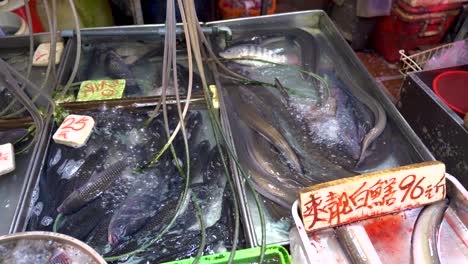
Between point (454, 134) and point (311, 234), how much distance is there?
49.8 inches

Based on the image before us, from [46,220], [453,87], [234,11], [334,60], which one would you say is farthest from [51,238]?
[234,11]

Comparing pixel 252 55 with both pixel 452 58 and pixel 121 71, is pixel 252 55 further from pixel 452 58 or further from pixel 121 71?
pixel 452 58

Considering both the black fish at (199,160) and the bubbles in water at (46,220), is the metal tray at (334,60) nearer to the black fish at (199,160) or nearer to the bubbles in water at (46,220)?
the black fish at (199,160)

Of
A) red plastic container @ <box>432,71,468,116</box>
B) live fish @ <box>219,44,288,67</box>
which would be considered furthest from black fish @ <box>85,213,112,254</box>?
red plastic container @ <box>432,71,468,116</box>

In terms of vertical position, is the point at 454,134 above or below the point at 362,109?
below

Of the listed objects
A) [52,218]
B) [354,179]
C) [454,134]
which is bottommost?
[454,134]

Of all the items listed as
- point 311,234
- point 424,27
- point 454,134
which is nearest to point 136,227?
point 311,234

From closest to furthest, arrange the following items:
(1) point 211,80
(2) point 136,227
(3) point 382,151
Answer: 1. (2) point 136,227
2. (3) point 382,151
3. (1) point 211,80

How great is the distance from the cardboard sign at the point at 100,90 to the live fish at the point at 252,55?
67cm

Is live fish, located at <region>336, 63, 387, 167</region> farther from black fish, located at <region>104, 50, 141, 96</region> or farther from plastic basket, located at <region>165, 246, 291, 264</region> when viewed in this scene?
black fish, located at <region>104, 50, 141, 96</region>

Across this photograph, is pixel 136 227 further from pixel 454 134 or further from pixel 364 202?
pixel 454 134

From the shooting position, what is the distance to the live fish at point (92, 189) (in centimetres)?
138

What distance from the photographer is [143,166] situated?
1567 mm

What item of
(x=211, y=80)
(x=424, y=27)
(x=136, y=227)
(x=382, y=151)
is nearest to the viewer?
(x=136, y=227)
